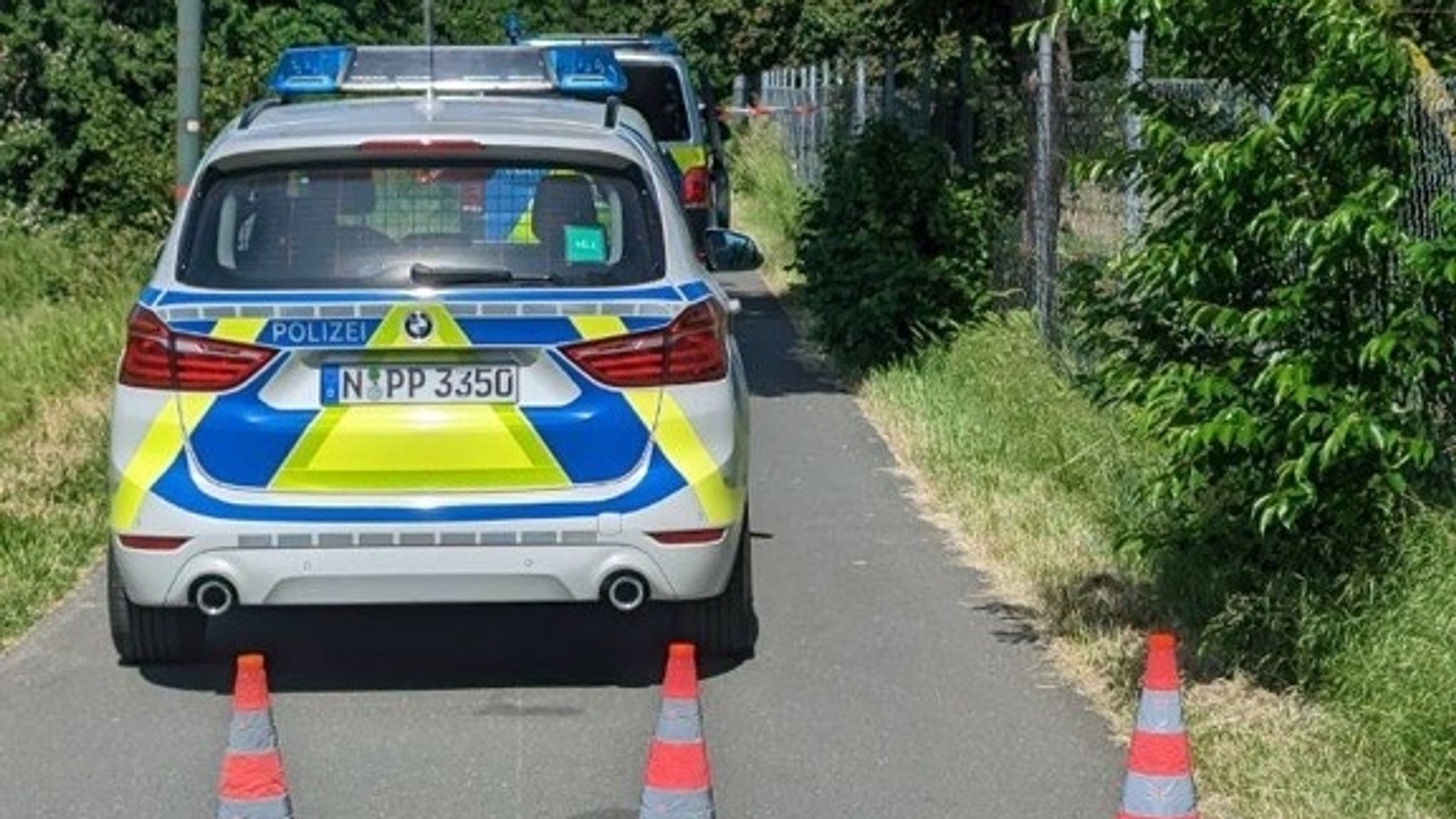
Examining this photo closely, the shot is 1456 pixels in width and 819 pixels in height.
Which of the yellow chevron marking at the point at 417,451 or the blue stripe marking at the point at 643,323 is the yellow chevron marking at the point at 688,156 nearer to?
the blue stripe marking at the point at 643,323

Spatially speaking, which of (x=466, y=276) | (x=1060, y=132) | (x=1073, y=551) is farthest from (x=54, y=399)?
(x=466, y=276)

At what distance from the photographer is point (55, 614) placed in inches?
362

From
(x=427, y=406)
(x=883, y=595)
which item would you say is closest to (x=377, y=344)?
(x=427, y=406)

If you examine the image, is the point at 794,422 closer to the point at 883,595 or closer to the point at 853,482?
the point at 853,482

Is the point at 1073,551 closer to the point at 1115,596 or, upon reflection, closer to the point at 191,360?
the point at 1115,596

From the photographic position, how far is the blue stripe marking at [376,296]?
7352 millimetres

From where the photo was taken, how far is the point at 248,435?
7.36 m

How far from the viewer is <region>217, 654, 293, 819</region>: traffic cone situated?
18.4ft

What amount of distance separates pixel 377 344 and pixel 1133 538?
235cm

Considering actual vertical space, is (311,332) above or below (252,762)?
above

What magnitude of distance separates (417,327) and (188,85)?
324 inches

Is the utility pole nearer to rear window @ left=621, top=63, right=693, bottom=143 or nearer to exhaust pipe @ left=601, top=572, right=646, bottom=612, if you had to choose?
rear window @ left=621, top=63, right=693, bottom=143

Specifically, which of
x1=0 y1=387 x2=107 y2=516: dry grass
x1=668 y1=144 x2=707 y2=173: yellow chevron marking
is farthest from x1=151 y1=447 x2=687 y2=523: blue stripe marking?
x1=668 y1=144 x2=707 y2=173: yellow chevron marking

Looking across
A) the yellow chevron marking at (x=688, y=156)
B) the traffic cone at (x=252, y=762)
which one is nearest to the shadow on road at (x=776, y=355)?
the yellow chevron marking at (x=688, y=156)
